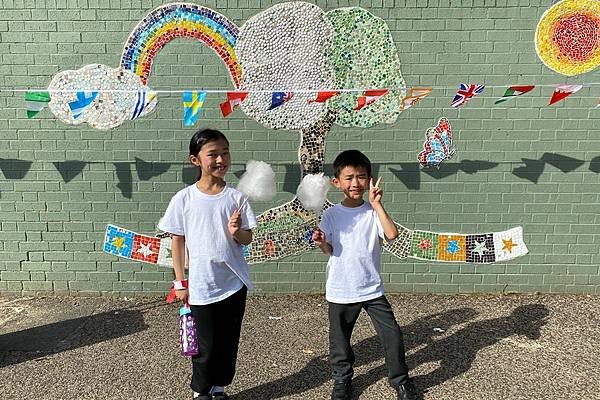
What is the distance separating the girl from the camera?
3.18 metres

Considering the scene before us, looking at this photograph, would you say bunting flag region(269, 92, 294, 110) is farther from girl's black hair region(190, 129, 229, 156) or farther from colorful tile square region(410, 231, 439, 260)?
colorful tile square region(410, 231, 439, 260)

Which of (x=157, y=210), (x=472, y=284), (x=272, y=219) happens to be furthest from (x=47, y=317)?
(x=472, y=284)

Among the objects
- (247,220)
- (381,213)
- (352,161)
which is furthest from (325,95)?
(247,220)

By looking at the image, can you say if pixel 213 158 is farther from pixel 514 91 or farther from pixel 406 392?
pixel 514 91

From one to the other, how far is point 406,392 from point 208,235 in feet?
5.53

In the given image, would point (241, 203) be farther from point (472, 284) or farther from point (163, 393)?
point (472, 284)

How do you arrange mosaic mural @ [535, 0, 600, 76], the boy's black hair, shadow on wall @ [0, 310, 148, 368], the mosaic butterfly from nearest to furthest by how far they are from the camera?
the boy's black hair < shadow on wall @ [0, 310, 148, 368] < mosaic mural @ [535, 0, 600, 76] < the mosaic butterfly

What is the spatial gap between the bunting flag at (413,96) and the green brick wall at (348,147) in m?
0.11

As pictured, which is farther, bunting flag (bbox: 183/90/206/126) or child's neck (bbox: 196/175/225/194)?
bunting flag (bbox: 183/90/206/126)

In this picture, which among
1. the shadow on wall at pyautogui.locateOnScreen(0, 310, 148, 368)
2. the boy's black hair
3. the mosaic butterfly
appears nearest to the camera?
the boy's black hair

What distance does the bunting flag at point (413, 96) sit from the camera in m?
4.66

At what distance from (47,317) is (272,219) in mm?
2326

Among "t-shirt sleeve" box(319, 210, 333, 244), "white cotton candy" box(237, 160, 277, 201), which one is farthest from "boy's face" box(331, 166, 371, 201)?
"white cotton candy" box(237, 160, 277, 201)

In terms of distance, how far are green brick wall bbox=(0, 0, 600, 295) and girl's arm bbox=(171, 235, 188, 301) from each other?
190cm
